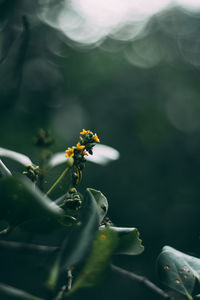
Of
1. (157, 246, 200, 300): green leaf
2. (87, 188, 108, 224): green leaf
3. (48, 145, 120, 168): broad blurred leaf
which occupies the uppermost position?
(48, 145, 120, 168): broad blurred leaf

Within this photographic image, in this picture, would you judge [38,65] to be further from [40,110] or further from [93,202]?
[93,202]

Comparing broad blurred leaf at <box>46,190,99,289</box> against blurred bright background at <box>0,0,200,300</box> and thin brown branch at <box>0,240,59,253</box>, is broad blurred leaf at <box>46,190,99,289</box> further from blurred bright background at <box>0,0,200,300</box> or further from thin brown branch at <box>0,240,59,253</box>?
blurred bright background at <box>0,0,200,300</box>

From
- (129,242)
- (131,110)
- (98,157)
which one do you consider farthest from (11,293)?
(131,110)

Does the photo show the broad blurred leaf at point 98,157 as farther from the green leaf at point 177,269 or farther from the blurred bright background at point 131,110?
the blurred bright background at point 131,110

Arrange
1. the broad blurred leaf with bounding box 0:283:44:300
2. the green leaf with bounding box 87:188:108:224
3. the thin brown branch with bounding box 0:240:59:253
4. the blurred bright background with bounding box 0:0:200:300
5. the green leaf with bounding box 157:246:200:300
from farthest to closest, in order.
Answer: the blurred bright background with bounding box 0:0:200:300 → the green leaf with bounding box 157:246:200:300 → the green leaf with bounding box 87:188:108:224 → the thin brown branch with bounding box 0:240:59:253 → the broad blurred leaf with bounding box 0:283:44:300

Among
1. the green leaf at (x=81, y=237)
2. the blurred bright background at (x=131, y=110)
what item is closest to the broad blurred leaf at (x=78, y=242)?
the green leaf at (x=81, y=237)

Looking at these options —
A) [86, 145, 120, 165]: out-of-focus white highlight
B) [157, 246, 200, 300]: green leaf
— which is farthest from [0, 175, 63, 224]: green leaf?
[157, 246, 200, 300]: green leaf

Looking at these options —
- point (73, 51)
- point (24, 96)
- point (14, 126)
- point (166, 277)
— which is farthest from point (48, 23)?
point (166, 277)
